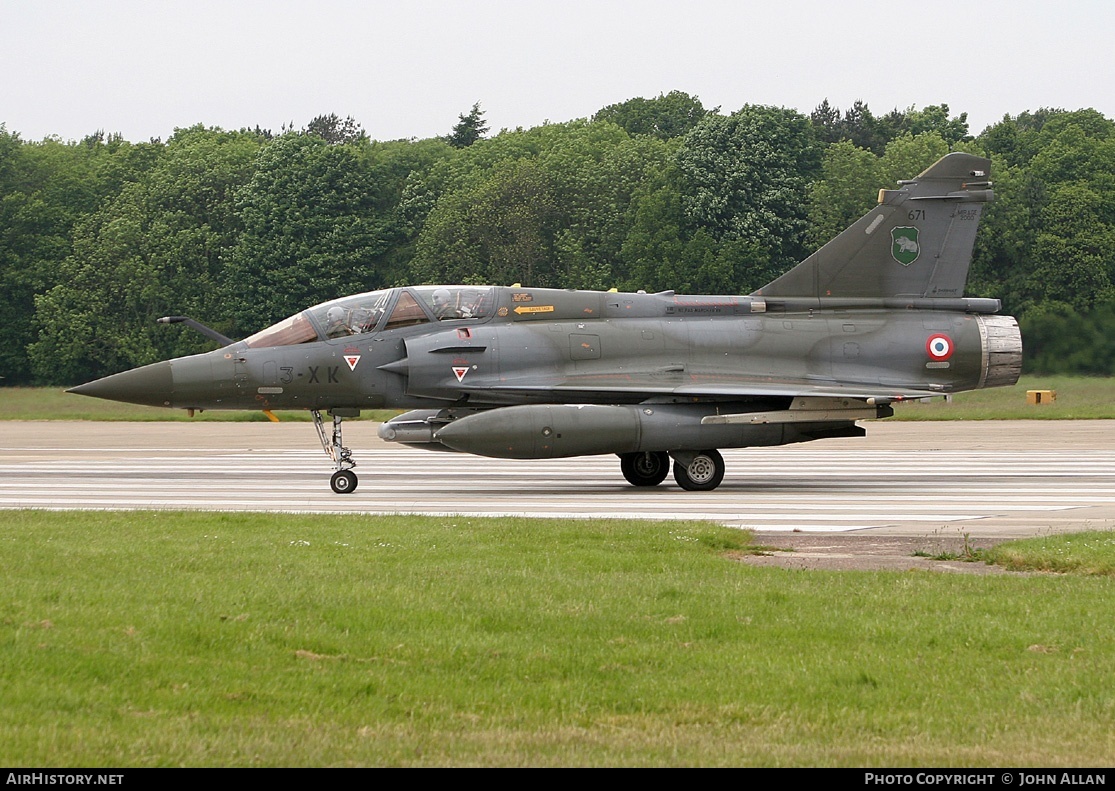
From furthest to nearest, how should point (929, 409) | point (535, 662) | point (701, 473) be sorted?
point (929, 409), point (701, 473), point (535, 662)

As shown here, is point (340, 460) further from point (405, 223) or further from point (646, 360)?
point (405, 223)

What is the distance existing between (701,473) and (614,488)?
1386 mm

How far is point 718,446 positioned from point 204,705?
12.6 m

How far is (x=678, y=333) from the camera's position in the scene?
60.6 feet

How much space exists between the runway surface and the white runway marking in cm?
3

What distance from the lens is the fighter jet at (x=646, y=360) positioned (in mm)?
17609


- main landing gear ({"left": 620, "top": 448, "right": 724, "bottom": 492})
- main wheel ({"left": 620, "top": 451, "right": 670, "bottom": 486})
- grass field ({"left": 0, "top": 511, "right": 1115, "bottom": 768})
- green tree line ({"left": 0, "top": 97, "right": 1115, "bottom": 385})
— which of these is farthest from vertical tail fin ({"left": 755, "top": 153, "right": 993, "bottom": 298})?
green tree line ({"left": 0, "top": 97, "right": 1115, "bottom": 385})

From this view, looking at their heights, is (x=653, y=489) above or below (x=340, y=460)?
below

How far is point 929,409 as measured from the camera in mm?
39688

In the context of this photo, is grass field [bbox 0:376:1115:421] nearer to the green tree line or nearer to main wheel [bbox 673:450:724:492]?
the green tree line

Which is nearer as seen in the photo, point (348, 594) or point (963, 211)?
point (348, 594)

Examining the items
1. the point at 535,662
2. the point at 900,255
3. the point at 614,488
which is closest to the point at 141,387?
the point at 614,488

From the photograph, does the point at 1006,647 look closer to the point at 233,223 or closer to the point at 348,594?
the point at 348,594

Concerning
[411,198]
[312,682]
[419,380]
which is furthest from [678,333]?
[411,198]
